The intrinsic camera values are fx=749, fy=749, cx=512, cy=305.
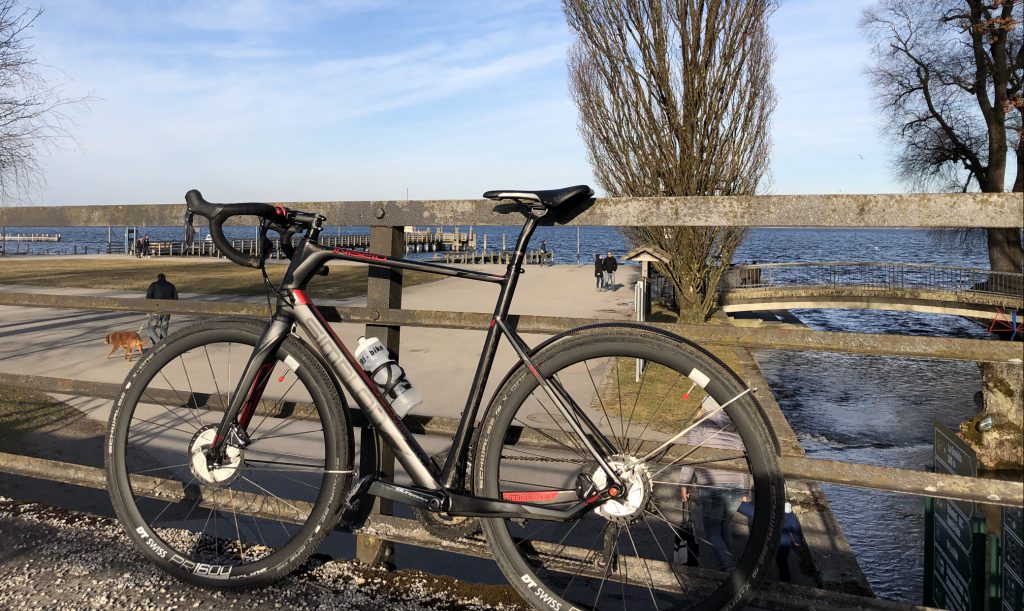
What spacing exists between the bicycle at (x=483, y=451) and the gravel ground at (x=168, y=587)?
80 millimetres

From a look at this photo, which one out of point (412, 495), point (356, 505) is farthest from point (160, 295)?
point (412, 495)

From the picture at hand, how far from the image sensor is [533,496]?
7.91 feet

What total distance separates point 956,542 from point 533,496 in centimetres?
358

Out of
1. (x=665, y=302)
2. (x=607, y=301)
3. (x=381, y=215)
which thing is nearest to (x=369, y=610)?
(x=381, y=215)

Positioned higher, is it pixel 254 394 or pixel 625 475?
pixel 254 394

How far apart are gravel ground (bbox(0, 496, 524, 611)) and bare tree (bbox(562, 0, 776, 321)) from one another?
1907cm

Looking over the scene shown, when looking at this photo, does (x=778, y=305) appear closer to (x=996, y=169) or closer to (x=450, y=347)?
(x=996, y=169)

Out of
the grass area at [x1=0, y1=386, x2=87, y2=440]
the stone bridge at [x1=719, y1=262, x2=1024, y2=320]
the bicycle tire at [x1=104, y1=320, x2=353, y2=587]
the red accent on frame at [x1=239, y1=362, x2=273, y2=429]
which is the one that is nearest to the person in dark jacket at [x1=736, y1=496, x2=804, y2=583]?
the bicycle tire at [x1=104, y1=320, x2=353, y2=587]

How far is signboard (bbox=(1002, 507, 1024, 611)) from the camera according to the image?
379cm

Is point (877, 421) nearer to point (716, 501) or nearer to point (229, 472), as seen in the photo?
point (716, 501)

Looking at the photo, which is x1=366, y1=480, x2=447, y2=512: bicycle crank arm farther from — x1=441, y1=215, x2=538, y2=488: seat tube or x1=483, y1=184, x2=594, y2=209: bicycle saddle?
x1=483, y1=184, x2=594, y2=209: bicycle saddle

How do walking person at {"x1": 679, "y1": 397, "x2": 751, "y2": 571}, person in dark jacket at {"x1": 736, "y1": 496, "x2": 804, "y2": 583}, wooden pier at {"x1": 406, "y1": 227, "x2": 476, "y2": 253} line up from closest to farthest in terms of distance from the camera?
walking person at {"x1": 679, "y1": 397, "x2": 751, "y2": 571} → person in dark jacket at {"x1": 736, "y1": 496, "x2": 804, "y2": 583} → wooden pier at {"x1": 406, "y1": 227, "x2": 476, "y2": 253}

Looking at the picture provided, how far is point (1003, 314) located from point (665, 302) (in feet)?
41.2

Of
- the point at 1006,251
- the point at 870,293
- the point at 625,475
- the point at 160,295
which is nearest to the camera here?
the point at 625,475
